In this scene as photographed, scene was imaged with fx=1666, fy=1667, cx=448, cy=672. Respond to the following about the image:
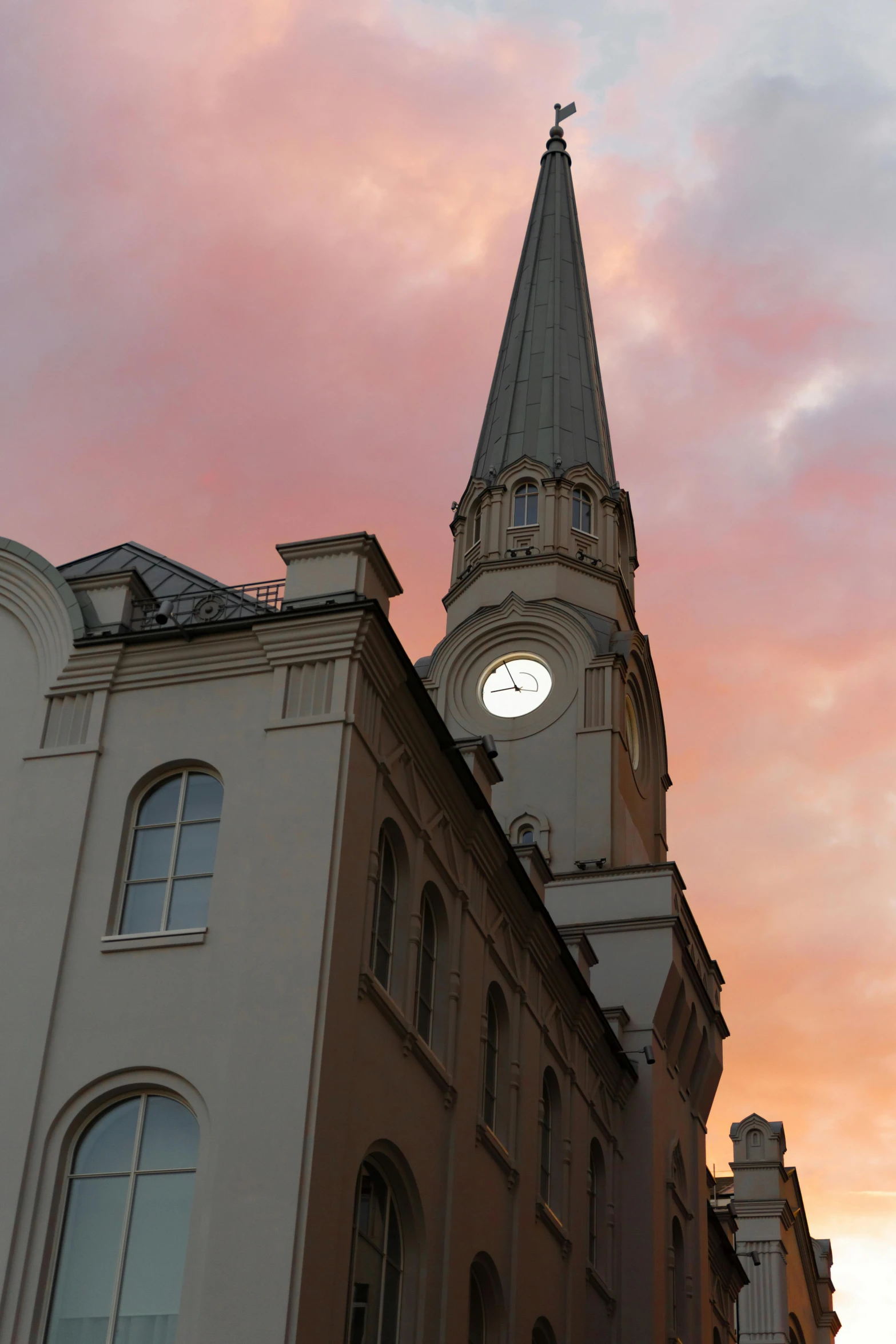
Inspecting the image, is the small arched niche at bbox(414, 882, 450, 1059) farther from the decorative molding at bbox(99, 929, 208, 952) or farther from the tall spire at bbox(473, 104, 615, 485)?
the tall spire at bbox(473, 104, 615, 485)

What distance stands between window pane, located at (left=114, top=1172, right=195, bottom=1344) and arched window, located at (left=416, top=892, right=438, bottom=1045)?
17.1 feet

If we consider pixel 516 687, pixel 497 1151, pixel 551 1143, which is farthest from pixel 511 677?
pixel 497 1151

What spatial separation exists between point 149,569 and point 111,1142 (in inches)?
398

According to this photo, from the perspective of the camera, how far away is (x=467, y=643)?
4688 centimetres

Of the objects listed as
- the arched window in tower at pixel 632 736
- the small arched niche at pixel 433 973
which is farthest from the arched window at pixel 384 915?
the arched window in tower at pixel 632 736

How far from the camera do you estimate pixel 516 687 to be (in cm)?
4641

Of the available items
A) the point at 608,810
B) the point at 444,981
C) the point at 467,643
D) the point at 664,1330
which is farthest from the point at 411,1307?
the point at 467,643

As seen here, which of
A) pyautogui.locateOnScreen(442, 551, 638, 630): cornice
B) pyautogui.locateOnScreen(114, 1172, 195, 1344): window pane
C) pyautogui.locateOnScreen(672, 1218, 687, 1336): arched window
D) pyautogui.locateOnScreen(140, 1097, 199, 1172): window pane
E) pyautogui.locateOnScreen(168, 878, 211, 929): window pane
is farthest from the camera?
pyautogui.locateOnScreen(442, 551, 638, 630): cornice

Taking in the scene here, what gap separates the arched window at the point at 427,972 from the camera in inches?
940

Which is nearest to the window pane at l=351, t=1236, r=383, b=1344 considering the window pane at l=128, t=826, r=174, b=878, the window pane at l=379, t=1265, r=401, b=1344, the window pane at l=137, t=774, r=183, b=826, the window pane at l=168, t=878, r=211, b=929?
the window pane at l=379, t=1265, r=401, b=1344

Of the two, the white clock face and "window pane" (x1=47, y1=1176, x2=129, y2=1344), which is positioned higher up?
the white clock face

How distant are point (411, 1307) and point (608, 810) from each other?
22432mm

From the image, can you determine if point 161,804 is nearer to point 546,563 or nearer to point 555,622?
point 555,622

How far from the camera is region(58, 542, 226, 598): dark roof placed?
83.7ft
